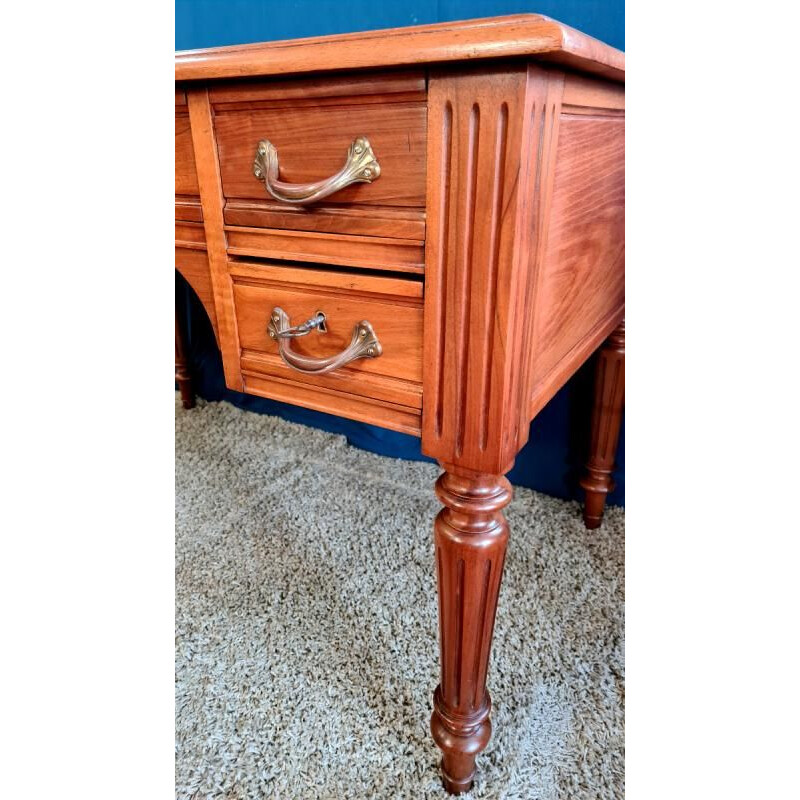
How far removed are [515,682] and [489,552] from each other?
35 centimetres

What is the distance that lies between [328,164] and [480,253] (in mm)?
154

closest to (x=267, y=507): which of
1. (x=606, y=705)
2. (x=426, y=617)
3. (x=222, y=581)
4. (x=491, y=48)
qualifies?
(x=222, y=581)

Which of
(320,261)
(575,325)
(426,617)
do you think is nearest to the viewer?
(320,261)

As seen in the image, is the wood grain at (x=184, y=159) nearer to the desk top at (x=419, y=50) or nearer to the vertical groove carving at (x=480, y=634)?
the desk top at (x=419, y=50)

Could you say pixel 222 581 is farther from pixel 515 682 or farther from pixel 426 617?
pixel 515 682

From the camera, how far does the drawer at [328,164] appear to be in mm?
466

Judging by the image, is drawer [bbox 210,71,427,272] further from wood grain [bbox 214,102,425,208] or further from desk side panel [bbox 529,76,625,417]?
desk side panel [bbox 529,76,625,417]

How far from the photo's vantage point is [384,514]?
117 cm

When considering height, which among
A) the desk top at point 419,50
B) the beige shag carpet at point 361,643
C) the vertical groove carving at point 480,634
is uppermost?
the desk top at point 419,50

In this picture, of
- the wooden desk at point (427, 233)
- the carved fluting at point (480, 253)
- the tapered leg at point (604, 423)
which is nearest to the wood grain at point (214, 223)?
the wooden desk at point (427, 233)

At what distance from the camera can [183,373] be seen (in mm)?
1575

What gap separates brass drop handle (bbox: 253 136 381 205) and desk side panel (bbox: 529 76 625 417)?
0.50ft

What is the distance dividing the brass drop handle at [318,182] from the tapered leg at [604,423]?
2.10 feet

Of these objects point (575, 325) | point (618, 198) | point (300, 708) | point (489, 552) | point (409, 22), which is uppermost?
point (409, 22)
